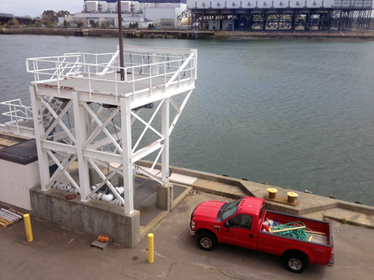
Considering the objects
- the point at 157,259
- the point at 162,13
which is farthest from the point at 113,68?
the point at 162,13

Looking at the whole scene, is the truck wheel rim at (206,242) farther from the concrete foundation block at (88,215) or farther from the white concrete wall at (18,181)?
the white concrete wall at (18,181)

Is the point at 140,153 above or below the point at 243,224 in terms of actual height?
above

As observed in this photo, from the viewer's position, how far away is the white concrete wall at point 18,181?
11.5 m

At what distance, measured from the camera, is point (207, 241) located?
1007 centimetres

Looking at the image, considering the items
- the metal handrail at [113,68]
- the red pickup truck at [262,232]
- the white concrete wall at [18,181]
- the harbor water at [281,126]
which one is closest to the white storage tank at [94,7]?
the harbor water at [281,126]

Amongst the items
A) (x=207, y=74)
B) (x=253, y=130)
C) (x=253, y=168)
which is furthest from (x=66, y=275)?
(x=207, y=74)

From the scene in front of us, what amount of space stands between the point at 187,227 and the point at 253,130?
1854 cm

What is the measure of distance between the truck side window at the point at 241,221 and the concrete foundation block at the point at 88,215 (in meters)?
3.03

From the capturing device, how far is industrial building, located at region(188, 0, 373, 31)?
5143 inches

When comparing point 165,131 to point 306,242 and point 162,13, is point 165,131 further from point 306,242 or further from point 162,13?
point 162,13

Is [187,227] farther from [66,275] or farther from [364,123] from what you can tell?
[364,123]

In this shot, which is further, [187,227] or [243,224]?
[187,227]

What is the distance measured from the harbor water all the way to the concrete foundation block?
36.6 ft

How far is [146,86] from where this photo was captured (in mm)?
10883
